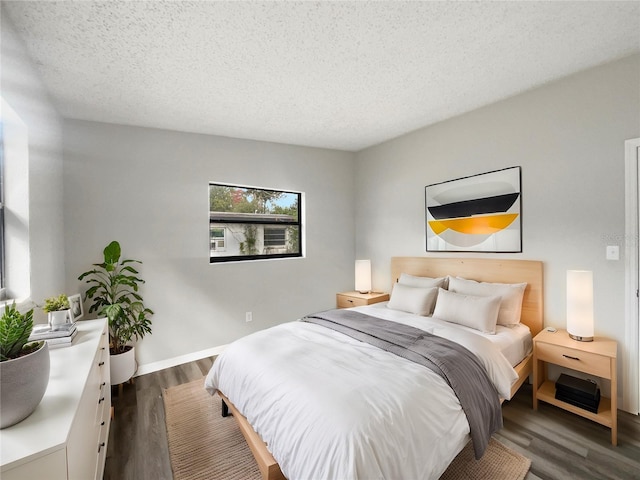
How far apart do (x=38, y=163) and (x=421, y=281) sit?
3.53 metres

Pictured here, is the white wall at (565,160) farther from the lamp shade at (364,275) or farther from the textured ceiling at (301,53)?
the lamp shade at (364,275)

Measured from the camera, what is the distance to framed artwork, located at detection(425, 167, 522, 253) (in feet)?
9.33

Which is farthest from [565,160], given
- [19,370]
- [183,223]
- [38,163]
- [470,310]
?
[38,163]

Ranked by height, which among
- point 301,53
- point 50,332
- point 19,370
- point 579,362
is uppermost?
point 301,53

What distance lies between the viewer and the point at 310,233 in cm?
427

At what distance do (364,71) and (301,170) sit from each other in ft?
6.59

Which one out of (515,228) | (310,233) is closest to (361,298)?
(310,233)

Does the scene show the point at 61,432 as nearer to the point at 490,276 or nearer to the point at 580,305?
the point at 580,305

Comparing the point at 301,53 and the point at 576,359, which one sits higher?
the point at 301,53

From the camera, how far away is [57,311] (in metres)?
1.77

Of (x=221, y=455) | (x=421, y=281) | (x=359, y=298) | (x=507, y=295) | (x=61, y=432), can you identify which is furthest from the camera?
(x=359, y=298)

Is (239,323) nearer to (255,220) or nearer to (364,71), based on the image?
(255,220)

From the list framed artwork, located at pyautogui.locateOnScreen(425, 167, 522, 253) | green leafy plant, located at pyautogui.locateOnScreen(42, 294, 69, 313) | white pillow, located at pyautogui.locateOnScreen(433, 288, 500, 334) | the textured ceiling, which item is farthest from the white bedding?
green leafy plant, located at pyautogui.locateOnScreen(42, 294, 69, 313)

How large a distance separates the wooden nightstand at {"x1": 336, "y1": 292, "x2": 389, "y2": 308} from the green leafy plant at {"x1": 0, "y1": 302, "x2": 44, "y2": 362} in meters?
3.25
